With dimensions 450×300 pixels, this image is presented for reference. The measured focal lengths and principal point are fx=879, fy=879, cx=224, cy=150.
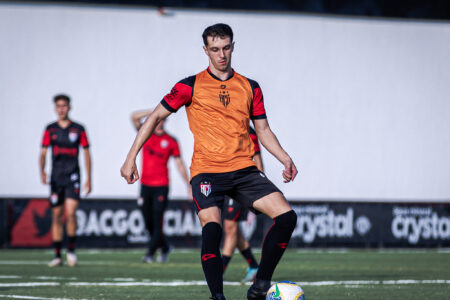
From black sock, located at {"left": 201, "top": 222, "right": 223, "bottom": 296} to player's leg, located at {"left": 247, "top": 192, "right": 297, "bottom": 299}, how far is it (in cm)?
37

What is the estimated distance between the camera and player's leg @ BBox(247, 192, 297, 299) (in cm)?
675

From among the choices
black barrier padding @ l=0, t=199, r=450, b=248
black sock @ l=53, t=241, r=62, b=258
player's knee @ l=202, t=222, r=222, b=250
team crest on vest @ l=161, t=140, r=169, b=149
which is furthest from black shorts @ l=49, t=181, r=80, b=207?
player's knee @ l=202, t=222, r=222, b=250

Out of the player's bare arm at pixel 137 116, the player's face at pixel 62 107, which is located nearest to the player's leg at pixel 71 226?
the player's face at pixel 62 107

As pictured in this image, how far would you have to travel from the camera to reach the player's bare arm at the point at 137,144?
6559 mm

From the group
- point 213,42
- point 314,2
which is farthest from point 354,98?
point 213,42

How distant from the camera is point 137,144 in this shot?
6.69m

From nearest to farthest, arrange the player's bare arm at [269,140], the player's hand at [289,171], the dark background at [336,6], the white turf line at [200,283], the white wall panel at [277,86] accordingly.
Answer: the player's hand at [289,171], the player's bare arm at [269,140], the white turf line at [200,283], the white wall panel at [277,86], the dark background at [336,6]

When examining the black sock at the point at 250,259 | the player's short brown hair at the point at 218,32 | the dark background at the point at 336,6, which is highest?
the dark background at the point at 336,6

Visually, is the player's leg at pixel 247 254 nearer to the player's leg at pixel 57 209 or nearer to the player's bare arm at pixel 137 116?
the player's bare arm at pixel 137 116

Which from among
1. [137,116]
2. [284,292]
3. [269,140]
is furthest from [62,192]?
[284,292]

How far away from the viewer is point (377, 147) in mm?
24969

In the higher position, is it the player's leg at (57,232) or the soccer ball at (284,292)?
the soccer ball at (284,292)

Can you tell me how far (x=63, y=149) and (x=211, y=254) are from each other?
22.4 feet

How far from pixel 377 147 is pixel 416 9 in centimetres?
412
